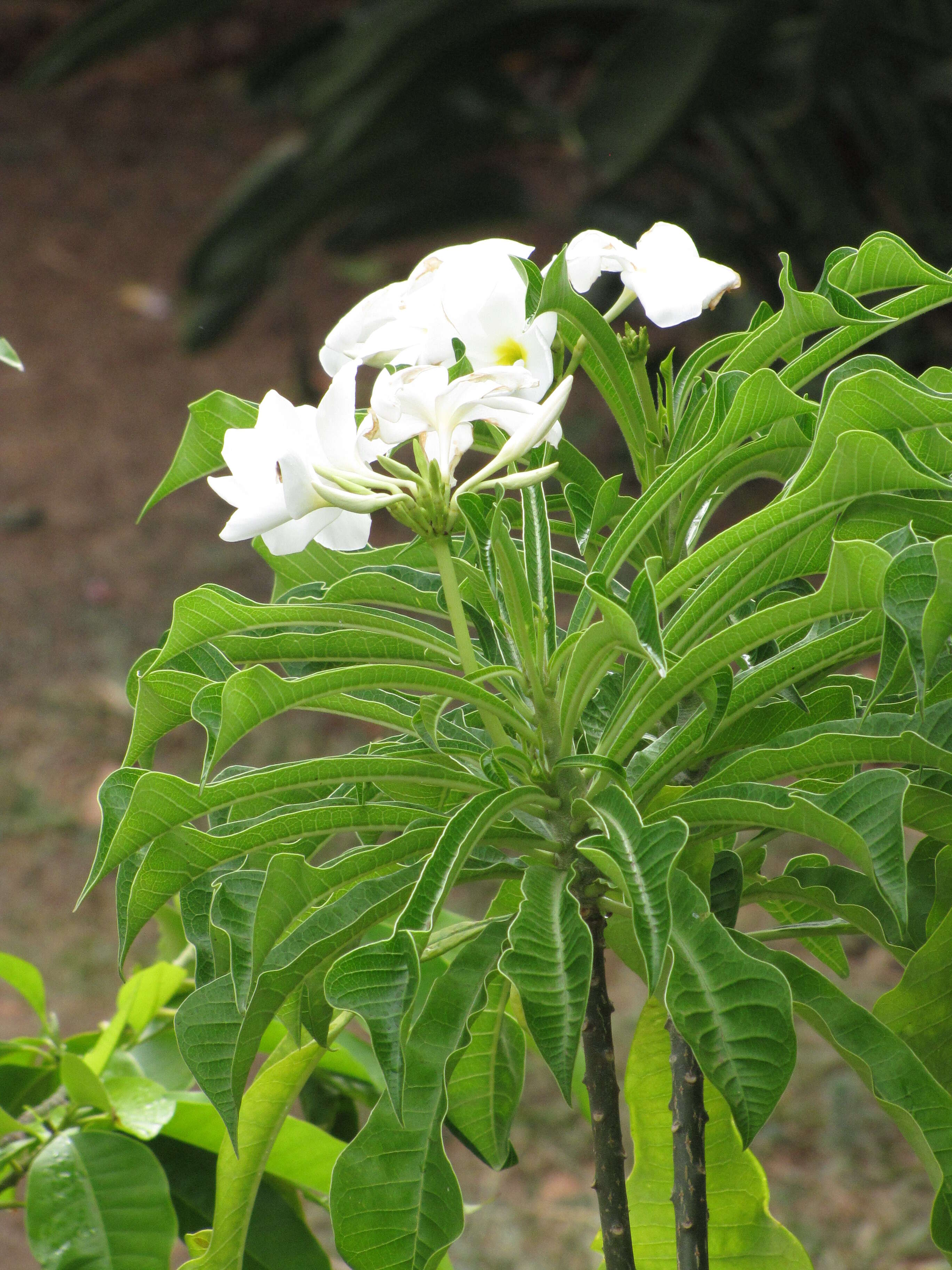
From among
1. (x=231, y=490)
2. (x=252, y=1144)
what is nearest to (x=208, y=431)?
(x=231, y=490)

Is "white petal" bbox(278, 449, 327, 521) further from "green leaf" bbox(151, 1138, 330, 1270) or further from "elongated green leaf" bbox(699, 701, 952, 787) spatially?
"green leaf" bbox(151, 1138, 330, 1270)

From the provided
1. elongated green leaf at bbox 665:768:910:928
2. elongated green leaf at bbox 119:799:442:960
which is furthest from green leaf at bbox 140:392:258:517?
elongated green leaf at bbox 665:768:910:928

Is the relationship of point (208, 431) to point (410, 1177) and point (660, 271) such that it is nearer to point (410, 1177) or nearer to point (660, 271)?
point (660, 271)

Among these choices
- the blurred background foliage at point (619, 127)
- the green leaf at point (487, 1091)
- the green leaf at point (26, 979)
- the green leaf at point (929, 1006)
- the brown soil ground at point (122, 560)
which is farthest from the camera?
the blurred background foliage at point (619, 127)

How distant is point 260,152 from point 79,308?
99 cm

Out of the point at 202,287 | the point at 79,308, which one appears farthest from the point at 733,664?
the point at 79,308

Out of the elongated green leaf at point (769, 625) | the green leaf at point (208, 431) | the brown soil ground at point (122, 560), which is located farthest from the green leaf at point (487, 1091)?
the brown soil ground at point (122, 560)

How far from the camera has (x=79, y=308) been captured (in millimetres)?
4121

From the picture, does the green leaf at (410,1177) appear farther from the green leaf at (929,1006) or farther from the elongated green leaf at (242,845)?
the green leaf at (929,1006)

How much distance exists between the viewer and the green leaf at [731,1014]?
1.28 feet

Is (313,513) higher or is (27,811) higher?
(313,513)

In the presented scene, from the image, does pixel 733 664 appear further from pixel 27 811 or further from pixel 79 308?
pixel 79 308

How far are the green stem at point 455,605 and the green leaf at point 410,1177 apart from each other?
4.8 inches

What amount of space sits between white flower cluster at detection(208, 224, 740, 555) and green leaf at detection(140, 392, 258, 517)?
2.4 inches
